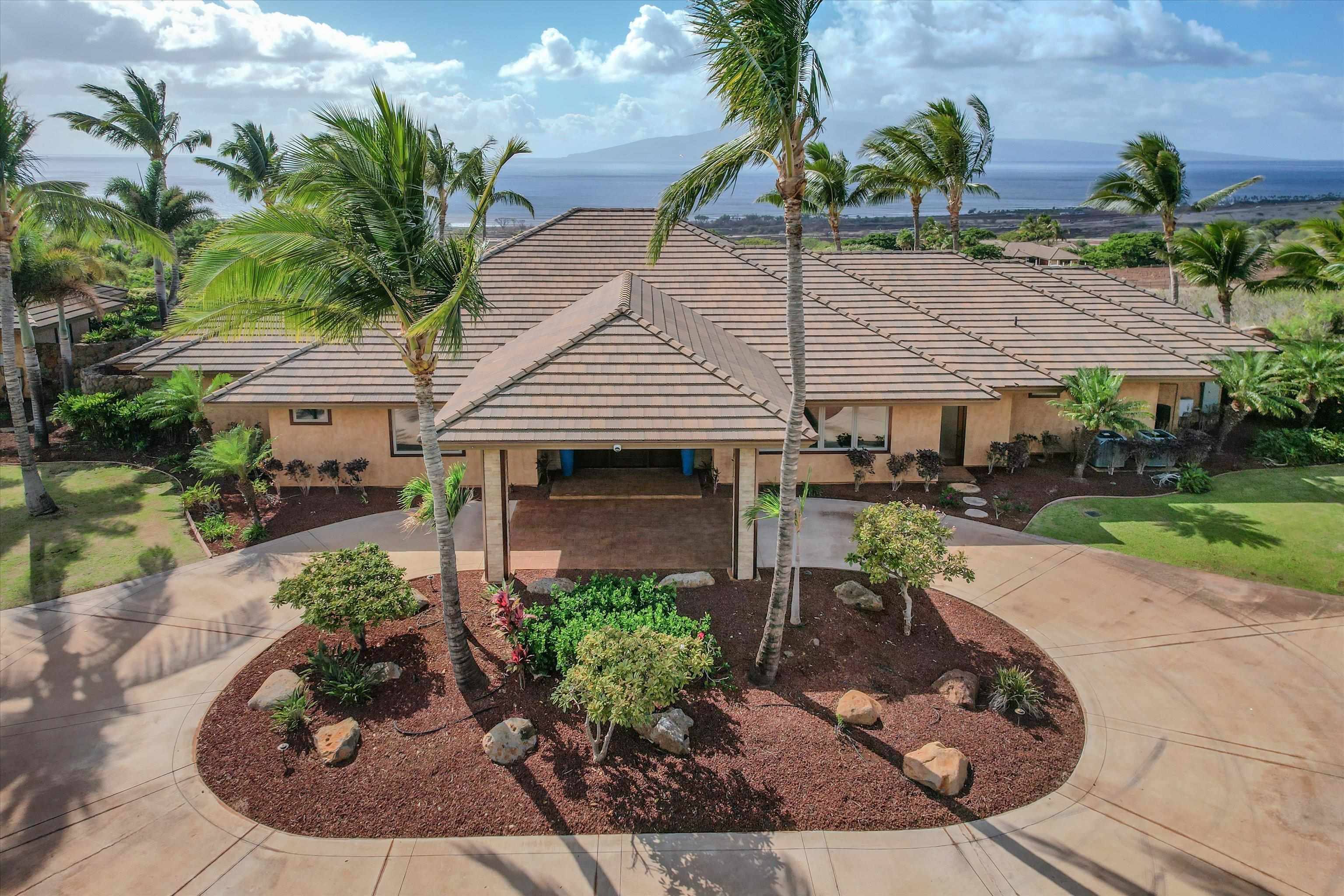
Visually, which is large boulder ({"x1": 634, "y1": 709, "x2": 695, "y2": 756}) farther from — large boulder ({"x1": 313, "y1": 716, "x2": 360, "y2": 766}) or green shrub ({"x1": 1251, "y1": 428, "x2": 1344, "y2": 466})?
green shrub ({"x1": 1251, "y1": 428, "x2": 1344, "y2": 466})

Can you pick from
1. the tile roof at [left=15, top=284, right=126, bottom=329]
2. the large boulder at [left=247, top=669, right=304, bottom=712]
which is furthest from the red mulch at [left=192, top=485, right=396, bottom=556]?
the tile roof at [left=15, top=284, right=126, bottom=329]

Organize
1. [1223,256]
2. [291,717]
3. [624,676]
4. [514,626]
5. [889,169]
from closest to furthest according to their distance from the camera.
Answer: [624,676]
[291,717]
[514,626]
[1223,256]
[889,169]

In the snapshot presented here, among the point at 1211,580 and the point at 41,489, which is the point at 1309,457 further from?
the point at 41,489

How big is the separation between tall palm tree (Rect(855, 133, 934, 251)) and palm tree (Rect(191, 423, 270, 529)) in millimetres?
21643

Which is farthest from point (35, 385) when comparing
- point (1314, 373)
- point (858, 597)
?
point (1314, 373)

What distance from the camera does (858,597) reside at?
12414 mm

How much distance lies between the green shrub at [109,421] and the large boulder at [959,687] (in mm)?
20549

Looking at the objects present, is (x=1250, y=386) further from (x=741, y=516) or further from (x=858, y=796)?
(x=858, y=796)

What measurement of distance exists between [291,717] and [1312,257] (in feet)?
94.9

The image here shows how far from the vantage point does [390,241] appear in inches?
354

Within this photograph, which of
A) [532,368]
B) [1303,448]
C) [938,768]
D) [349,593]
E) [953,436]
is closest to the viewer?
[938,768]

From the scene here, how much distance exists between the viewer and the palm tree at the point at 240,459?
15.2 m

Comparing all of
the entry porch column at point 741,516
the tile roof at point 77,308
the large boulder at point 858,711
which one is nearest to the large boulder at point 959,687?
the large boulder at point 858,711

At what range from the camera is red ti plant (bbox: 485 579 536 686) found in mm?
10258
